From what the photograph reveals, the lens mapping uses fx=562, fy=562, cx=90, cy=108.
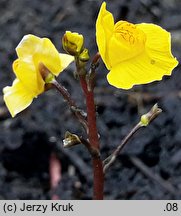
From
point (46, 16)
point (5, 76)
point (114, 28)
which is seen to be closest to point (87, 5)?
point (46, 16)

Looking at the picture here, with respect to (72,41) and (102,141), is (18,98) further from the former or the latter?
(102,141)

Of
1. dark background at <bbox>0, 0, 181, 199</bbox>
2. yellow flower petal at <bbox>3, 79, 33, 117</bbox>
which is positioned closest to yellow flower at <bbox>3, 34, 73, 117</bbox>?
yellow flower petal at <bbox>3, 79, 33, 117</bbox>

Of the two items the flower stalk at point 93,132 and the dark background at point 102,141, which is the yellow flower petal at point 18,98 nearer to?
the flower stalk at point 93,132

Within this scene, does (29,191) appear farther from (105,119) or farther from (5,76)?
(5,76)

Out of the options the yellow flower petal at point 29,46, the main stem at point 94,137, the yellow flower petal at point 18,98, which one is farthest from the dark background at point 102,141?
the yellow flower petal at point 29,46

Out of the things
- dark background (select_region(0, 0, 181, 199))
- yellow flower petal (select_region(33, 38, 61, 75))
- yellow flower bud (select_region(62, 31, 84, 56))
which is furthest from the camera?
dark background (select_region(0, 0, 181, 199))

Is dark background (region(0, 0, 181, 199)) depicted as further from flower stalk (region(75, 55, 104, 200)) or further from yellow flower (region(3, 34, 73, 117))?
yellow flower (region(3, 34, 73, 117))

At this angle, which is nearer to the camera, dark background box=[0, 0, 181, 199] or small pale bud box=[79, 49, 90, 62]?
small pale bud box=[79, 49, 90, 62]
